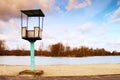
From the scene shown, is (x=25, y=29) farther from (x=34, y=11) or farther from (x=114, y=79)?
(x=114, y=79)

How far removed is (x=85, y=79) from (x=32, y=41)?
15.1ft

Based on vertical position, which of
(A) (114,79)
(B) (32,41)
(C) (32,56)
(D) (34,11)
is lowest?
(A) (114,79)

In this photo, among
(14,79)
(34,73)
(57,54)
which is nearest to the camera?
(14,79)

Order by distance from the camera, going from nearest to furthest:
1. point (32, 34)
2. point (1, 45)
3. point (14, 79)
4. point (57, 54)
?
point (14, 79) < point (32, 34) < point (1, 45) < point (57, 54)

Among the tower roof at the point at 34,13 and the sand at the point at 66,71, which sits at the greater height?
the tower roof at the point at 34,13

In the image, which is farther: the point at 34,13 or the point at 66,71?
the point at 66,71

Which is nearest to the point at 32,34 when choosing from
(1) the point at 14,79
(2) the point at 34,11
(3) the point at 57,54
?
(2) the point at 34,11

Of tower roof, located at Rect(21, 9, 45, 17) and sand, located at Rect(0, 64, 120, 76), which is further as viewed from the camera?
sand, located at Rect(0, 64, 120, 76)

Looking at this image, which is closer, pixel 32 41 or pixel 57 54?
pixel 32 41

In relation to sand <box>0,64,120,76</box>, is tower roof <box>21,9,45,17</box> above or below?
above

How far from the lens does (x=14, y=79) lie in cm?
892

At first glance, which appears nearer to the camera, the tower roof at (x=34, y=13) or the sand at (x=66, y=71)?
the tower roof at (x=34, y=13)

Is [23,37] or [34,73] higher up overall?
[23,37]

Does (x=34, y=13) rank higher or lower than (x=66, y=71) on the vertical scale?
higher
